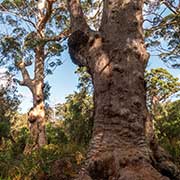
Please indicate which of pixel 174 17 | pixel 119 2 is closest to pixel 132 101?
pixel 119 2

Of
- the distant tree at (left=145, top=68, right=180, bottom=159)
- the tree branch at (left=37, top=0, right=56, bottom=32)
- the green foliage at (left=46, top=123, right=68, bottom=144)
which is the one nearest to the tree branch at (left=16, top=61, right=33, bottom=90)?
the tree branch at (left=37, top=0, right=56, bottom=32)

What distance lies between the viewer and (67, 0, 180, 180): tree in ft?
14.0

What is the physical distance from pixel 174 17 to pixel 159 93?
9.55 metres

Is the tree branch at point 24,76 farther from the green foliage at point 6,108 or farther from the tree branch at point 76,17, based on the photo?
the tree branch at point 76,17

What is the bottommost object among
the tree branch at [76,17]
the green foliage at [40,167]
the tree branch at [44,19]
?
the green foliage at [40,167]

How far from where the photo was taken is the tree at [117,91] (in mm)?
4258

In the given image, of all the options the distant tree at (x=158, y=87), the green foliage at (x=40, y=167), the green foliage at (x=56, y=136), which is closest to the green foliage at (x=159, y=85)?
the distant tree at (x=158, y=87)

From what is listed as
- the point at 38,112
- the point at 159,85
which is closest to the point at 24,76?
the point at 38,112

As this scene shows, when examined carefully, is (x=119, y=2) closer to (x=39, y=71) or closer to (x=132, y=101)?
(x=132, y=101)

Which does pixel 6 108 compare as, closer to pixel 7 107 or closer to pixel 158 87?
pixel 7 107

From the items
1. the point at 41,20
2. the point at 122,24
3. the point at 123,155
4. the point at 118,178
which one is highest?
the point at 41,20

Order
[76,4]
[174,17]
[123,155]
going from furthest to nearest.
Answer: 1. [174,17]
2. [76,4]
3. [123,155]

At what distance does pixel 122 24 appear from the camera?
551cm

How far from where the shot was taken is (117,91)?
4.75 metres
